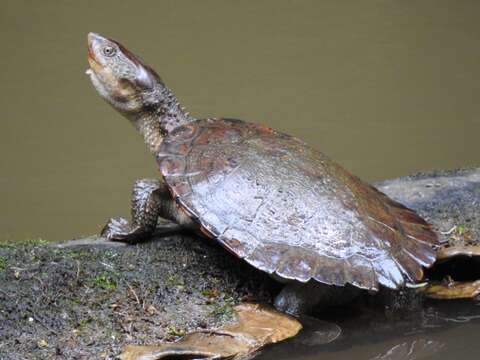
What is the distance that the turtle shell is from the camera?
280 cm

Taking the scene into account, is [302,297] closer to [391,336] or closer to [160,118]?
[391,336]

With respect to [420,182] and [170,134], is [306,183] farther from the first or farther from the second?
[420,182]

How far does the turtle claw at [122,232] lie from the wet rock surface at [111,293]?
0.05 metres

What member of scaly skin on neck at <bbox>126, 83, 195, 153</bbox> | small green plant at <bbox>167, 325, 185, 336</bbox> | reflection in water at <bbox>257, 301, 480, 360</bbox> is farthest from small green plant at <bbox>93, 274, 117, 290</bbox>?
scaly skin on neck at <bbox>126, 83, 195, 153</bbox>

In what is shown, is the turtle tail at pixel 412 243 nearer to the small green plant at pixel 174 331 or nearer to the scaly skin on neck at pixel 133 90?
the small green plant at pixel 174 331

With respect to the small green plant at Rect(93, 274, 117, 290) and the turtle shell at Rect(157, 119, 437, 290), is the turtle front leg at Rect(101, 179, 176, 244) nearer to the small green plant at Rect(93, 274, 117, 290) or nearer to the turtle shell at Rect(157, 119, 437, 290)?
the turtle shell at Rect(157, 119, 437, 290)

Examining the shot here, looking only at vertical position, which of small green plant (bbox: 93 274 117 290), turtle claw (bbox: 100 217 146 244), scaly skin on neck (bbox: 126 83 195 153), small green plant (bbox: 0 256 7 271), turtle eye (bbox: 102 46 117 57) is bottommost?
small green plant (bbox: 93 274 117 290)

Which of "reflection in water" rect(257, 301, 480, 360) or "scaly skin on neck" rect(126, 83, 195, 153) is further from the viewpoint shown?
"scaly skin on neck" rect(126, 83, 195, 153)

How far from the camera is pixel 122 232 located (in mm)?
3199

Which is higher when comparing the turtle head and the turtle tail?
the turtle head

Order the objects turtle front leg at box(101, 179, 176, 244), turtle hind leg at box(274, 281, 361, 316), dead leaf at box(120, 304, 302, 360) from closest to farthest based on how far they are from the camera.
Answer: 1. dead leaf at box(120, 304, 302, 360)
2. turtle hind leg at box(274, 281, 361, 316)
3. turtle front leg at box(101, 179, 176, 244)

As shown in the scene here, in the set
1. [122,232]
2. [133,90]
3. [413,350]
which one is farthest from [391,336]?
[133,90]

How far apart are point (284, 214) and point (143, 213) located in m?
0.65

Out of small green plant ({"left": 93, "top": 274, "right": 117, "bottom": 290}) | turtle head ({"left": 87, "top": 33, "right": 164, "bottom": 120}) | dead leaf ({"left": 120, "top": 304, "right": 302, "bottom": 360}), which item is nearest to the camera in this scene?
dead leaf ({"left": 120, "top": 304, "right": 302, "bottom": 360})
